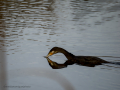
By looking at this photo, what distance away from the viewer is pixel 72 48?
8297 mm

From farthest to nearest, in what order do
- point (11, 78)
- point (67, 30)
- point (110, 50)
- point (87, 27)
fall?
point (87, 27)
point (67, 30)
point (110, 50)
point (11, 78)

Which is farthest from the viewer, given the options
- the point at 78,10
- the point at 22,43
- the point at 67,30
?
the point at 78,10

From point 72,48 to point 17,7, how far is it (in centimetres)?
967

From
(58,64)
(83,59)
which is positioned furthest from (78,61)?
(58,64)

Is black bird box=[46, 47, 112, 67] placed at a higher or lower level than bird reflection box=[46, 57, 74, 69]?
higher

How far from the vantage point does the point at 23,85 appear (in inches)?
199

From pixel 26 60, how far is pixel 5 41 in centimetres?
236

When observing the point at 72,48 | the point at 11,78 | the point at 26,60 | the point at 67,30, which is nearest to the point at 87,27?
the point at 67,30

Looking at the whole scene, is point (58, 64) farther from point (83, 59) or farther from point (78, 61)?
point (83, 59)

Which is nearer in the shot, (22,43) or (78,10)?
(22,43)

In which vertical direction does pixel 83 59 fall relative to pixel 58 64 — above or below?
above

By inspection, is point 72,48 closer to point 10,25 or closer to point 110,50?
point 110,50

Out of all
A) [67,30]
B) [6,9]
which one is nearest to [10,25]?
[67,30]

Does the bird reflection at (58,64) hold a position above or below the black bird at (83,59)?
below
